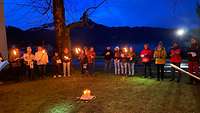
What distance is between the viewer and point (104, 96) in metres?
13.2

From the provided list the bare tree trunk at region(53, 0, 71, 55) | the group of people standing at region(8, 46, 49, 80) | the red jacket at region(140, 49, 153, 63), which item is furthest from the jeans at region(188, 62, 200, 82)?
the bare tree trunk at region(53, 0, 71, 55)

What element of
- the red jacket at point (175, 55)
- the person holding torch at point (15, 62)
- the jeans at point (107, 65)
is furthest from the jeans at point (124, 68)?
the person holding torch at point (15, 62)

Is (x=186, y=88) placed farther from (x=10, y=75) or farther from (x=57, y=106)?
(x=10, y=75)

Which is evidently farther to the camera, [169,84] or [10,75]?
[10,75]

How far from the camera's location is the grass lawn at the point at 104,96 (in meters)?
11.2

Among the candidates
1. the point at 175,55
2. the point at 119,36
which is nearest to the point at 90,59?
the point at 175,55

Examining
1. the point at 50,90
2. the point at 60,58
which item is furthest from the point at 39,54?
the point at 50,90

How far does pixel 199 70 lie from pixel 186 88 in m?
2.36

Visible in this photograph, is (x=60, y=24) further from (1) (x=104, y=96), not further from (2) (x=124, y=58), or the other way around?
(1) (x=104, y=96)

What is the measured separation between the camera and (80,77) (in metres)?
18.9

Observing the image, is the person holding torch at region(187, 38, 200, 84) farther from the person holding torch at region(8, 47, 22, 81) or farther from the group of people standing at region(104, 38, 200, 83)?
the person holding torch at region(8, 47, 22, 81)

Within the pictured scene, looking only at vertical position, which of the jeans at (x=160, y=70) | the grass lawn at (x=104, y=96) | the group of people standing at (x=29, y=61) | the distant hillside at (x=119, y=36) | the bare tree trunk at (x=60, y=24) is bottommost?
the grass lawn at (x=104, y=96)

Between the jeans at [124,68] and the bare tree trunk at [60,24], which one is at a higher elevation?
the bare tree trunk at [60,24]

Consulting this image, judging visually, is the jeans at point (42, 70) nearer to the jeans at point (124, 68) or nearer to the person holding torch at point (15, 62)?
the person holding torch at point (15, 62)
